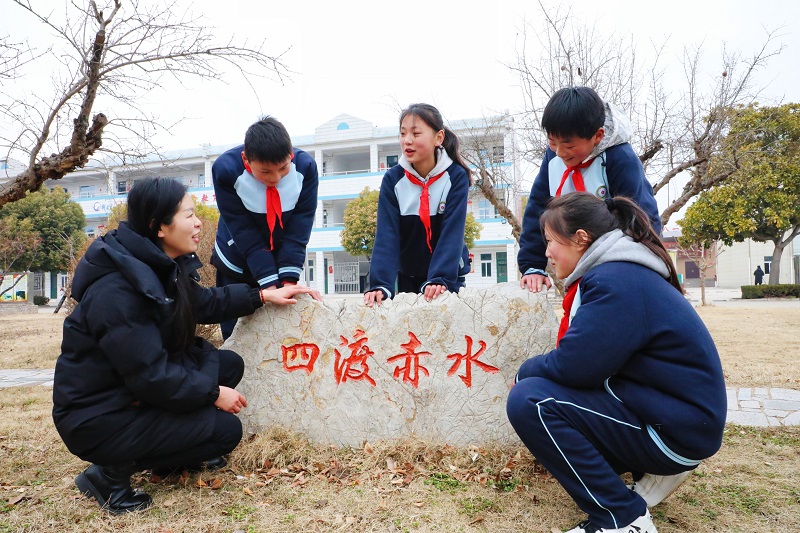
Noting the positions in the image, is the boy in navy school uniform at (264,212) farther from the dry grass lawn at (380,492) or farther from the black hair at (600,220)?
the black hair at (600,220)

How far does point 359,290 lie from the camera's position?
26531 millimetres

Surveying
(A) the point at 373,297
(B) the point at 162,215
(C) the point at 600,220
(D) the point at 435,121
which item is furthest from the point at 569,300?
(B) the point at 162,215

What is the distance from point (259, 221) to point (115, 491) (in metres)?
1.57

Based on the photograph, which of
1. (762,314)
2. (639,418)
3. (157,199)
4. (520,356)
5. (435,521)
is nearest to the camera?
(639,418)

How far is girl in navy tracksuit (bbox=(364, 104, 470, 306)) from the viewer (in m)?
3.12

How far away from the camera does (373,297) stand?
304 centimetres

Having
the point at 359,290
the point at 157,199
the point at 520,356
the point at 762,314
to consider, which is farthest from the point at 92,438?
the point at 359,290

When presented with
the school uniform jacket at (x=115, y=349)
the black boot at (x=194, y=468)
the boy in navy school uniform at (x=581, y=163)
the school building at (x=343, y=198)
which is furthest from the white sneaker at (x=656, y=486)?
the school building at (x=343, y=198)

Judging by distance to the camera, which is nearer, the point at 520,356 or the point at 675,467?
the point at 675,467

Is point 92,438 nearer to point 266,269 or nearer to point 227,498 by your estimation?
point 227,498

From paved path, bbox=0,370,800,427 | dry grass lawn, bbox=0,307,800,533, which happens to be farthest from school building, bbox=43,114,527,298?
dry grass lawn, bbox=0,307,800,533

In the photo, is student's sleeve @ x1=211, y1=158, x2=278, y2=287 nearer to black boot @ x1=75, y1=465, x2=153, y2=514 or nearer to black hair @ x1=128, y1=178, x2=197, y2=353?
black hair @ x1=128, y1=178, x2=197, y2=353

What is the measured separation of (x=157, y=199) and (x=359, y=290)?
79.4 feet

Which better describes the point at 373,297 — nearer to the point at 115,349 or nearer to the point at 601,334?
the point at 115,349
